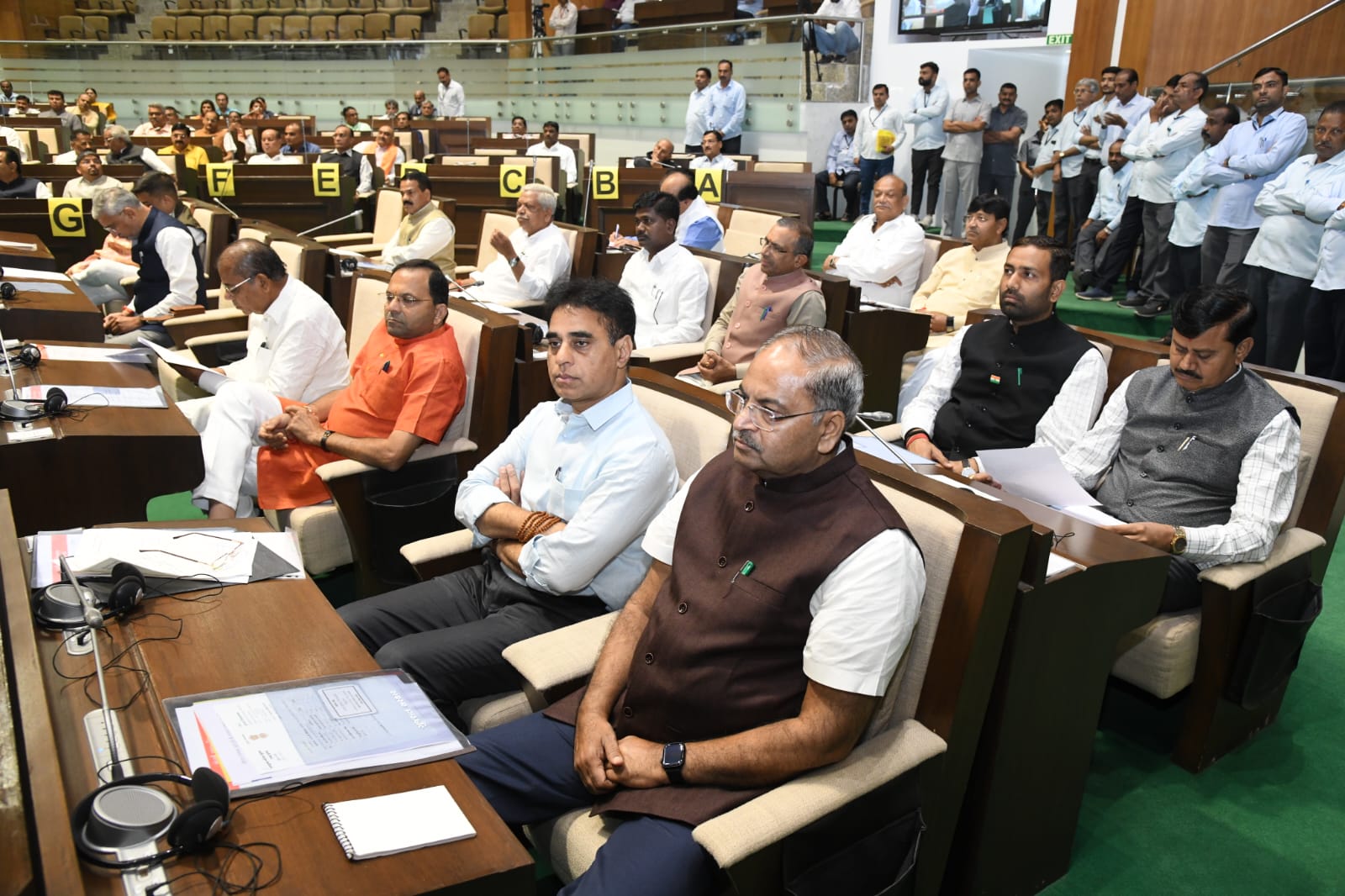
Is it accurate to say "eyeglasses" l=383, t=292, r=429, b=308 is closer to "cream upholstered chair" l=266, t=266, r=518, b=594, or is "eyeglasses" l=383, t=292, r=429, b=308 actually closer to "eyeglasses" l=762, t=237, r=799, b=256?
"cream upholstered chair" l=266, t=266, r=518, b=594

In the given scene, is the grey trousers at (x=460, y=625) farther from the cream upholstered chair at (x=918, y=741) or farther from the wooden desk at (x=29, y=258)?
the wooden desk at (x=29, y=258)

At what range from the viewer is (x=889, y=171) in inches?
338

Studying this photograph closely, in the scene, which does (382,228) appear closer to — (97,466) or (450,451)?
(450,451)

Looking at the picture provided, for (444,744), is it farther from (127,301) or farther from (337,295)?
(127,301)

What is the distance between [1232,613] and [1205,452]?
37cm

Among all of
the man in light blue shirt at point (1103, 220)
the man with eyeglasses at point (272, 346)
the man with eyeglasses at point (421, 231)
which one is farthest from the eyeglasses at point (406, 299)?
the man in light blue shirt at point (1103, 220)

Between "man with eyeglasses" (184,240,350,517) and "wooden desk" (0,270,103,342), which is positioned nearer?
"man with eyeglasses" (184,240,350,517)

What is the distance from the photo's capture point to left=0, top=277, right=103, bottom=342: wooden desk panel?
142 inches

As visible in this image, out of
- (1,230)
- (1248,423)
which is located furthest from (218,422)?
(1,230)

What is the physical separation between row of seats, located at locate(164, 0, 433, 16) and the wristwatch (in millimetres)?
16330

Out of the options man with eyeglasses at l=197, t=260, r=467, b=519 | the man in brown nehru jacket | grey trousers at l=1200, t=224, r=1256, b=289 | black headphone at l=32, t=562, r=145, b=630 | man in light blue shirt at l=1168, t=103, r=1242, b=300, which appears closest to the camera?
the man in brown nehru jacket

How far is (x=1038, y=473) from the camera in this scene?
216 centimetres

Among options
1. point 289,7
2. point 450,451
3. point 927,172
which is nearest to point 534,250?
point 450,451

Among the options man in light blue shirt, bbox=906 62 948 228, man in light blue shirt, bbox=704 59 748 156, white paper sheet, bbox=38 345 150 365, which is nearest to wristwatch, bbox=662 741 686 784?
white paper sheet, bbox=38 345 150 365
